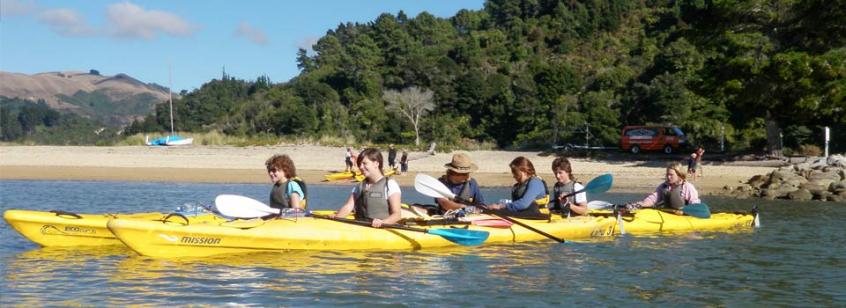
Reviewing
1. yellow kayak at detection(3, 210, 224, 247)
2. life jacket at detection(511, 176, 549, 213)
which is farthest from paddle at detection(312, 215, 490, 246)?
yellow kayak at detection(3, 210, 224, 247)

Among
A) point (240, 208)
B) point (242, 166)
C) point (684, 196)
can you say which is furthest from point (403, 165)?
point (240, 208)

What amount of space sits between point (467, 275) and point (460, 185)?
250 cm

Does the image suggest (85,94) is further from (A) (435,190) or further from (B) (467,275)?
(B) (467,275)

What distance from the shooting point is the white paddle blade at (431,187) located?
11.4 meters

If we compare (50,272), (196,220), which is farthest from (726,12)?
(50,272)

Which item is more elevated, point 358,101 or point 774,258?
point 358,101

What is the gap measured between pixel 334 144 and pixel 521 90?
11418mm

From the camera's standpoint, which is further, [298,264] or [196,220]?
Result: [196,220]

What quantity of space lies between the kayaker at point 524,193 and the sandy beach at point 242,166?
12155 millimetres

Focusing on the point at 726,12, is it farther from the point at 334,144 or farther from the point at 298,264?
the point at 298,264

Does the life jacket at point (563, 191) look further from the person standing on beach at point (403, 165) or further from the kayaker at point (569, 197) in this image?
the person standing on beach at point (403, 165)

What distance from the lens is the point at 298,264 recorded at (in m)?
9.95

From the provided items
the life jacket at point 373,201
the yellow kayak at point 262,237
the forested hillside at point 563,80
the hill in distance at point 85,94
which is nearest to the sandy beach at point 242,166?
the forested hillside at point 563,80

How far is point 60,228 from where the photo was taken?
11.1 m
